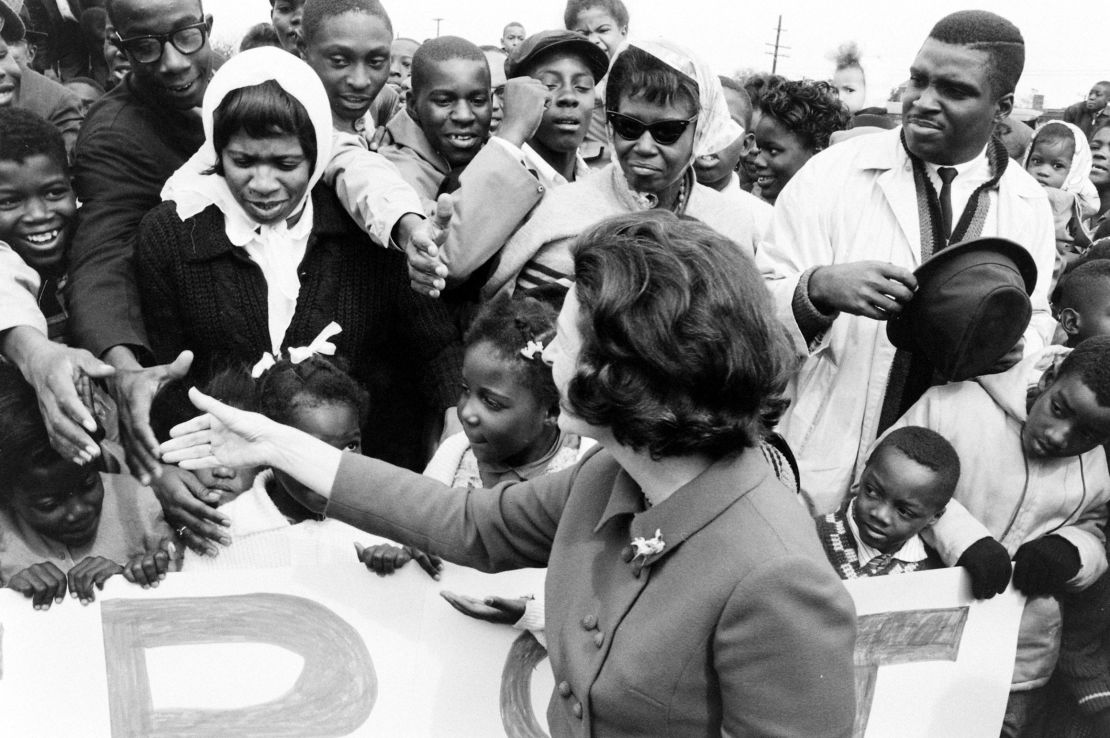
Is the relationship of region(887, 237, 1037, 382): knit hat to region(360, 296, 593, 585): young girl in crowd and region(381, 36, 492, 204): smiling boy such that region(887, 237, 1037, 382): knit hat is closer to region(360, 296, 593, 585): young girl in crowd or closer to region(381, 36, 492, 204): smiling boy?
region(360, 296, 593, 585): young girl in crowd

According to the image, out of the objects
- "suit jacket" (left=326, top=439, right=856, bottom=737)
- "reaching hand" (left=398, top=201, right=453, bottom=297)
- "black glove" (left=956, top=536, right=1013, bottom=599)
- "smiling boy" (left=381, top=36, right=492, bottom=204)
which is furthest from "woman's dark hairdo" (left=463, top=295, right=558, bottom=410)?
"black glove" (left=956, top=536, right=1013, bottom=599)

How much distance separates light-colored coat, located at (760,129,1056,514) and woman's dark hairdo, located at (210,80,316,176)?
1.41m

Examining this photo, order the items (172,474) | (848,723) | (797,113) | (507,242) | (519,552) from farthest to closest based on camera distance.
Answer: (797,113) < (507,242) < (172,474) < (519,552) < (848,723)

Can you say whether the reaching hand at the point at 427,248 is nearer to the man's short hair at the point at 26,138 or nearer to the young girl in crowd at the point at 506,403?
the young girl in crowd at the point at 506,403

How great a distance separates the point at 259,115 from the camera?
2723 millimetres

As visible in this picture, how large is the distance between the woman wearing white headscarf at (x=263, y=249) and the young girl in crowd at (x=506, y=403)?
0.30 meters

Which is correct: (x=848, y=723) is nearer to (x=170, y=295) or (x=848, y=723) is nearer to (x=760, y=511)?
(x=760, y=511)

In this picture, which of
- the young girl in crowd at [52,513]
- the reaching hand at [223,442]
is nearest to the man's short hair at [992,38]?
the reaching hand at [223,442]

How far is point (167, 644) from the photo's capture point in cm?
282

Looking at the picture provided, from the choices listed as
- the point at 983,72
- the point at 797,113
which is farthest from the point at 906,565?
the point at 797,113

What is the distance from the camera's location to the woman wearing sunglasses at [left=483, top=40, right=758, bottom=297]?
3.11m

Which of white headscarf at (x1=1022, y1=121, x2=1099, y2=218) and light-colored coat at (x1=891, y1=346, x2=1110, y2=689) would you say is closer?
light-colored coat at (x1=891, y1=346, x2=1110, y2=689)

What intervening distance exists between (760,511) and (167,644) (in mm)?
1724

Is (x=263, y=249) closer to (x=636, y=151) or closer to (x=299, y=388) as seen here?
(x=299, y=388)
